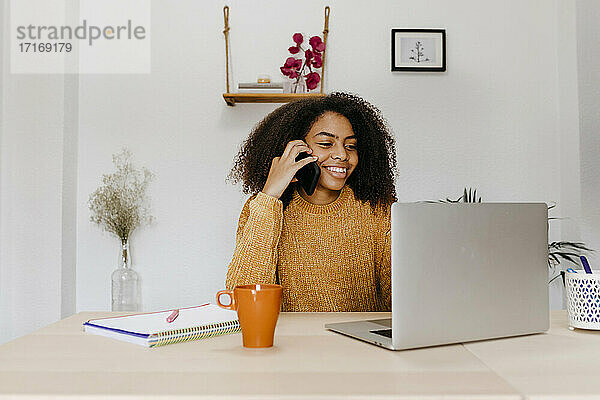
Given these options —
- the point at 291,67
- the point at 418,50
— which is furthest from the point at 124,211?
the point at 418,50

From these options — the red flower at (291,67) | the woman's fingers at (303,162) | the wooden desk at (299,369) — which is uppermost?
the red flower at (291,67)

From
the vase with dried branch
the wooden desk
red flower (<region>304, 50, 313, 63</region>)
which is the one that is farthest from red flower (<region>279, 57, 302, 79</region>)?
the wooden desk

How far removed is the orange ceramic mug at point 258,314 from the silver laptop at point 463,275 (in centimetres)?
17

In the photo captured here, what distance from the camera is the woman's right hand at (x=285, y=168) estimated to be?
178 cm

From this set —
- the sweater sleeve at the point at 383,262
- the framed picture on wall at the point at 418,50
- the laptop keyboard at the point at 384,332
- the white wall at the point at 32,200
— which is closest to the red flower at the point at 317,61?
the framed picture on wall at the point at 418,50

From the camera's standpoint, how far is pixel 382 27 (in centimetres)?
280

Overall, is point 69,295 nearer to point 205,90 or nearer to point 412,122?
point 205,90

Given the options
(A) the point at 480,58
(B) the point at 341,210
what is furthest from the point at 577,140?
(B) the point at 341,210

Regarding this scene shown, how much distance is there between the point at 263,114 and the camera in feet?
9.19

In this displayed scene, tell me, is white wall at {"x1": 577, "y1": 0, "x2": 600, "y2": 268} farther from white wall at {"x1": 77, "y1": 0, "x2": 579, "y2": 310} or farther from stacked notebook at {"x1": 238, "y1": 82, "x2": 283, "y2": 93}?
stacked notebook at {"x1": 238, "y1": 82, "x2": 283, "y2": 93}

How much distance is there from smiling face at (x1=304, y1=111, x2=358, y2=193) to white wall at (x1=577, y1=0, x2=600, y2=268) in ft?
4.19

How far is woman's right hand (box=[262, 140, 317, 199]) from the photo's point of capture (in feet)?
5.84

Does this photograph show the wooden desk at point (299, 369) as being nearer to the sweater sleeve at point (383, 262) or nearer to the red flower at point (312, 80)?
the sweater sleeve at point (383, 262)

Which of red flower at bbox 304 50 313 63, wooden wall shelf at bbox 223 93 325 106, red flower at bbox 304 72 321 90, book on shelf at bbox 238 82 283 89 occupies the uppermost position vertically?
red flower at bbox 304 50 313 63
